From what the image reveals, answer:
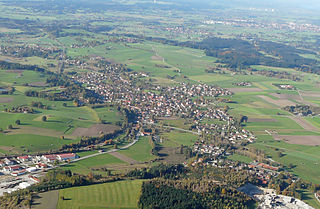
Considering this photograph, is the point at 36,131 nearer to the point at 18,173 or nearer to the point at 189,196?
the point at 18,173

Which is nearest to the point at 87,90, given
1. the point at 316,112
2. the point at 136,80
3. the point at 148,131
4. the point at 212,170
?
the point at 136,80

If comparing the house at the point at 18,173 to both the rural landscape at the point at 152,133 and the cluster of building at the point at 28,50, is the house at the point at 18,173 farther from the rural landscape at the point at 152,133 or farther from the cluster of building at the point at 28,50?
the cluster of building at the point at 28,50

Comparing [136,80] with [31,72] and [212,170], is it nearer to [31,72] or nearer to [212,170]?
[31,72]

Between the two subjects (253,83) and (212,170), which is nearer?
(212,170)

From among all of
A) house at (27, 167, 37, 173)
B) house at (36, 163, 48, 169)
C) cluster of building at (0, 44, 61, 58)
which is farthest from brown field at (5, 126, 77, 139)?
cluster of building at (0, 44, 61, 58)

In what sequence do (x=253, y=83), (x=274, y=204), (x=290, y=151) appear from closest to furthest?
(x=274, y=204)
(x=290, y=151)
(x=253, y=83)

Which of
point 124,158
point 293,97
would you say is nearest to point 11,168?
point 124,158

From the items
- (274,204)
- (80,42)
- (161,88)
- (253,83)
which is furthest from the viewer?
(80,42)

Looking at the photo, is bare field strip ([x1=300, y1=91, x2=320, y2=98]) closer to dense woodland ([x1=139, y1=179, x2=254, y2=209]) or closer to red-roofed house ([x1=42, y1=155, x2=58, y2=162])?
dense woodland ([x1=139, y1=179, x2=254, y2=209])
